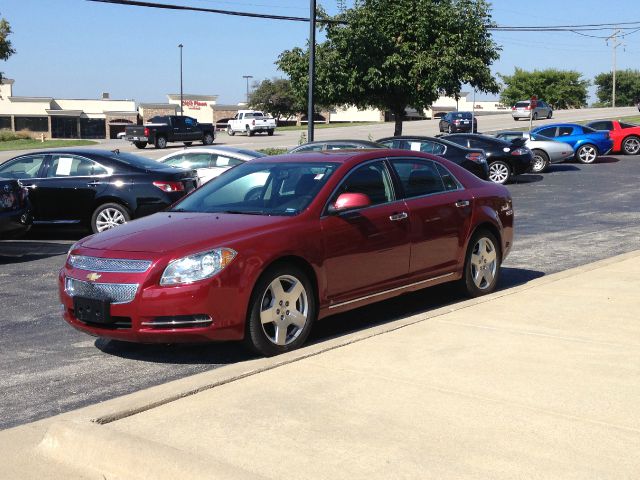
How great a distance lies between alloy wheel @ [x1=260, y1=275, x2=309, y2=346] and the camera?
6793mm

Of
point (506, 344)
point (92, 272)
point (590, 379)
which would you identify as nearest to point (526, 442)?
point (590, 379)

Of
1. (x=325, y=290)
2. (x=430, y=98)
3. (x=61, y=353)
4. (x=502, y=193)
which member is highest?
(x=430, y=98)

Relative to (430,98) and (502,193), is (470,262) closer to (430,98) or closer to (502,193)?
(502,193)

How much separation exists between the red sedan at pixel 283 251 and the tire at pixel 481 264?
0.07ft

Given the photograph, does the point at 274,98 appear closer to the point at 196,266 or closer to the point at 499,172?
the point at 499,172

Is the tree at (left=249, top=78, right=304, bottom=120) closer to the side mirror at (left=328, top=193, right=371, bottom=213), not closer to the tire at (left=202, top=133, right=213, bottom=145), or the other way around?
the tire at (left=202, top=133, right=213, bottom=145)

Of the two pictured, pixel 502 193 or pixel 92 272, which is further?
pixel 502 193

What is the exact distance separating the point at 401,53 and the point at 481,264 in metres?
→ 23.1

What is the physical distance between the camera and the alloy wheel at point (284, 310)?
6.79m

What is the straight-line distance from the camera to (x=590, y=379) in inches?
232

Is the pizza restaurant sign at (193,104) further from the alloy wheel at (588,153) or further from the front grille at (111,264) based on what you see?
the front grille at (111,264)

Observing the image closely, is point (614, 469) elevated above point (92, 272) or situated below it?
below

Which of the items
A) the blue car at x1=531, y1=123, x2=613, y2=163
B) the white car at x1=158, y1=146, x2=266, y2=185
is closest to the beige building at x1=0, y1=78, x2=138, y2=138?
the blue car at x1=531, y1=123, x2=613, y2=163

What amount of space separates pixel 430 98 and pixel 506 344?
85.5ft
